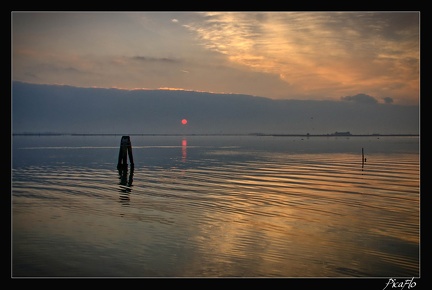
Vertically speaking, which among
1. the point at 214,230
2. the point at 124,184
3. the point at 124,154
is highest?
the point at 124,154

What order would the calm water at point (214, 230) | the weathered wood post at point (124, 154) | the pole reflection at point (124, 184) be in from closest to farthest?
the calm water at point (214, 230), the pole reflection at point (124, 184), the weathered wood post at point (124, 154)

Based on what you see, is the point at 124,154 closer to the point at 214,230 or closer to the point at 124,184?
the point at 124,184

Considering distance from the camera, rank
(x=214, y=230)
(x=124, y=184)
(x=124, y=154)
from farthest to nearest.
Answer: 1. (x=124, y=154)
2. (x=124, y=184)
3. (x=214, y=230)

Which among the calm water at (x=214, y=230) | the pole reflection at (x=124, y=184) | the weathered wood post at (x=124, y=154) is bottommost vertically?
the calm water at (x=214, y=230)

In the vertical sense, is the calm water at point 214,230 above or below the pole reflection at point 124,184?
below

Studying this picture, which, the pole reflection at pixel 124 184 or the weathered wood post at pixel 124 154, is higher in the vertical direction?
the weathered wood post at pixel 124 154

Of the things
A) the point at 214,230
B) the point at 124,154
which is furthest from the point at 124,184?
the point at 214,230

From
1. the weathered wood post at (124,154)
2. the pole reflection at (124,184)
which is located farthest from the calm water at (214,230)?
the weathered wood post at (124,154)

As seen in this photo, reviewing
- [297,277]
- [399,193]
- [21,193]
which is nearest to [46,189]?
[21,193]

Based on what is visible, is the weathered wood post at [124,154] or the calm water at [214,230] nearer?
the calm water at [214,230]

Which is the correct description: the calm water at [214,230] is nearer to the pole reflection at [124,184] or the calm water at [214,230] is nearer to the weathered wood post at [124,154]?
the pole reflection at [124,184]

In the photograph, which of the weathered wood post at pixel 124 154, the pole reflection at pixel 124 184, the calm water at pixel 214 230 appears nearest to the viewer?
the calm water at pixel 214 230
